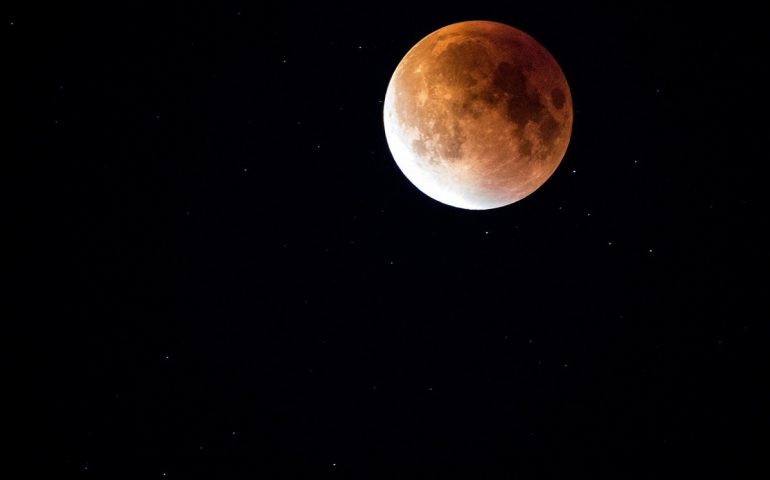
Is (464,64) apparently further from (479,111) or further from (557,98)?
(557,98)

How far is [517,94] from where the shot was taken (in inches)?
156

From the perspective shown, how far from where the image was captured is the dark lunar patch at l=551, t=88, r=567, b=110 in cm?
413

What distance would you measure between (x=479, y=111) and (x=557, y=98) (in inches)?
23.6

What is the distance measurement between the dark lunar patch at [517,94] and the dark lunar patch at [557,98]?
152 millimetres

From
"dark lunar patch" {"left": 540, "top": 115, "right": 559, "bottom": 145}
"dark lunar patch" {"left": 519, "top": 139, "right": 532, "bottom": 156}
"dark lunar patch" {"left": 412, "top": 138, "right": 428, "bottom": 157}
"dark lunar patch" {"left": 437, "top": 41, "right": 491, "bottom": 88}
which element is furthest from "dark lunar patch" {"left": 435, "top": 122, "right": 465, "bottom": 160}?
"dark lunar patch" {"left": 540, "top": 115, "right": 559, "bottom": 145}

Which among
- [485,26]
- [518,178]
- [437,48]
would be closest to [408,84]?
[437,48]

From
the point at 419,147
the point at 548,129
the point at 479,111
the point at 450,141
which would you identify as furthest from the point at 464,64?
the point at 548,129

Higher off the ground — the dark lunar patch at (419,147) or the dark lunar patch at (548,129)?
the dark lunar patch at (548,129)

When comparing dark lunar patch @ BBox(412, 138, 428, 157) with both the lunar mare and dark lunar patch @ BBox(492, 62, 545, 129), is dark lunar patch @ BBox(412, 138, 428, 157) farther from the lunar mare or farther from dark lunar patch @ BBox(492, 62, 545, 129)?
dark lunar patch @ BBox(492, 62, 545, 129)

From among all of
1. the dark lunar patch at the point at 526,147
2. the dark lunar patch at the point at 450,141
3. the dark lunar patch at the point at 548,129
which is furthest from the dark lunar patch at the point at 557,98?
the dark lunar patch at the point at 450,141

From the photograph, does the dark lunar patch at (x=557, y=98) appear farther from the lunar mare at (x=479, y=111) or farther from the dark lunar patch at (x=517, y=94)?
the dark lunar patch at (x=517, y=94)

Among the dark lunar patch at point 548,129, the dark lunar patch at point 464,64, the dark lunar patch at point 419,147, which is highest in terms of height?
the dark lunar patch at point 464,64

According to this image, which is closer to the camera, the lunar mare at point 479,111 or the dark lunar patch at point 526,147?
the lunar mare at point 479,111

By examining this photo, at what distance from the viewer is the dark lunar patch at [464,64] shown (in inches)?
155
